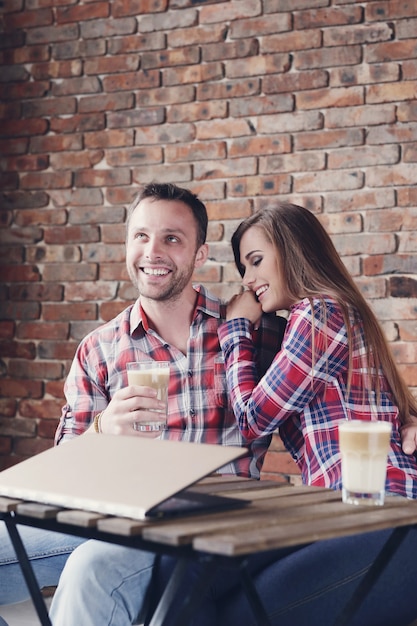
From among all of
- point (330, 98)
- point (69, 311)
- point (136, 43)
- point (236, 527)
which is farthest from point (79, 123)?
point (236, 527)

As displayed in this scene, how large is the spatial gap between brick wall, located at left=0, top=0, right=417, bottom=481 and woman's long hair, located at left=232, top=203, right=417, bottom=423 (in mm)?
647

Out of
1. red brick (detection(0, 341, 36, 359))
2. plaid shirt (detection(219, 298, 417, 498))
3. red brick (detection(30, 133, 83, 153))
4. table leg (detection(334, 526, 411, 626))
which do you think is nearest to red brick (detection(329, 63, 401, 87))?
red brick (detection(30, 133, 83, 153))

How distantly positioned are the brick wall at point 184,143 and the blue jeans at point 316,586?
1158mm

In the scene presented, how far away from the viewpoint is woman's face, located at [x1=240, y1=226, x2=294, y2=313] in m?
2.13

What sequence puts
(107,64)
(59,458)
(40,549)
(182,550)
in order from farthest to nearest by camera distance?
(107,64) < (40,549) < (59,458) < (182,550)

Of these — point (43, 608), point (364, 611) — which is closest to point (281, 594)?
point (364, 611)

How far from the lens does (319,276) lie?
210 centimetres

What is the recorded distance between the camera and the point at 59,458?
1.44 metres

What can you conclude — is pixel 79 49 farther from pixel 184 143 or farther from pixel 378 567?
pixel 378 567

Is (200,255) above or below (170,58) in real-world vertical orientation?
below

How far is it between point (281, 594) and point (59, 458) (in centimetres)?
47

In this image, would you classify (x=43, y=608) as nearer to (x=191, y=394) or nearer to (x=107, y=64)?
(x=191, y=394)

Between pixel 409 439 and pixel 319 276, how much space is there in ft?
1.43

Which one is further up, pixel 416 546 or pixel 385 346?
pixel 385 346
